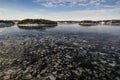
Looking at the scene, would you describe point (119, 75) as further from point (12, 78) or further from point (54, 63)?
point (12, 78)

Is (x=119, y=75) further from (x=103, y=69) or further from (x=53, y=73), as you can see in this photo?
(x=53, y=73)

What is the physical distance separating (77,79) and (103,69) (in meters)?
3.23

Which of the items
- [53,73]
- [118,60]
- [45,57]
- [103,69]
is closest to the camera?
[53,73]

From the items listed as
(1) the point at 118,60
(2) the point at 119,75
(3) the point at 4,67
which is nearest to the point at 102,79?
(2) the point at 119,75

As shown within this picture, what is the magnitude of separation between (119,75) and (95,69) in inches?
83.4

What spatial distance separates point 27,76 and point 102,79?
578cm

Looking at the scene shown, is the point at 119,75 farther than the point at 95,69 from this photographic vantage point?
No

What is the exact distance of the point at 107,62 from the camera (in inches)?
573

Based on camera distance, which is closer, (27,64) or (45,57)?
(27,64)

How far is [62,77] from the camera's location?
36.6ft

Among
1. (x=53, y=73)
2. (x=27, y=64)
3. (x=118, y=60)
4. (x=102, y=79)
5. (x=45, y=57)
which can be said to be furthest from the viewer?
(x=45, y=57)

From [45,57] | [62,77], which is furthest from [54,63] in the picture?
[62,77]

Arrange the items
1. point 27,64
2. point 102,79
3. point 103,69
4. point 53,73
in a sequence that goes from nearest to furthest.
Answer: point 102,79, point 53,73, point 103,69, point 27,64

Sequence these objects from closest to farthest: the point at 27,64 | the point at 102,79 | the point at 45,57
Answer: the point at 102,79 < the point at 27,64 < the point at 45,57
